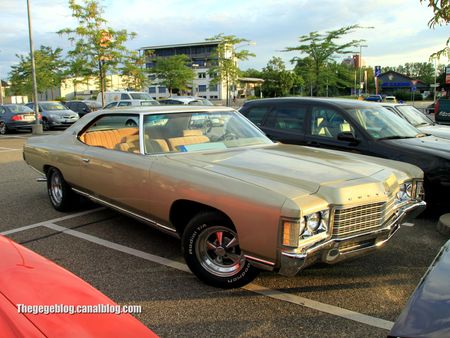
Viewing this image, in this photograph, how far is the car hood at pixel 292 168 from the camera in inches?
126

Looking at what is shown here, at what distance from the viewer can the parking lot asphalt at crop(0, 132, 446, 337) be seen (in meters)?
3.02

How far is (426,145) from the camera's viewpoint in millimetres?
5734

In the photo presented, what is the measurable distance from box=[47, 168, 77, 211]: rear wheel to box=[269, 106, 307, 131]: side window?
136 inches

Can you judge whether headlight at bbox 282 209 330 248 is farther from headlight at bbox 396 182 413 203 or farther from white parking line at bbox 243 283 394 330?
headlight at bbox 396 182 413 203

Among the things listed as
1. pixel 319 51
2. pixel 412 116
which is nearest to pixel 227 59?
pixel 319 51

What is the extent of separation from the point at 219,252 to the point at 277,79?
66.8 m

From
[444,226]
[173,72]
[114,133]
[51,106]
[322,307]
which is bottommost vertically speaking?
[322,307]

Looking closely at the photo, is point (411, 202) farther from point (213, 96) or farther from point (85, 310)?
point (213, 96)

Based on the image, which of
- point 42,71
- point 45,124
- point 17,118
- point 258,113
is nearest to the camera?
point 258,113

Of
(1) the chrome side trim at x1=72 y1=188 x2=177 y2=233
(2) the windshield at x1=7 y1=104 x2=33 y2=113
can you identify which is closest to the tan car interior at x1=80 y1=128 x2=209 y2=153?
(1) the chrome side trim at x1=72 y1=188 x2=177 y2=233

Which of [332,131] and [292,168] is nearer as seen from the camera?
[292,168]

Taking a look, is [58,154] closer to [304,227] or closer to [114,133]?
[114,133]

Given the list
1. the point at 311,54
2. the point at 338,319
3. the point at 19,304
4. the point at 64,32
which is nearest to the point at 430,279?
the point at 338,319

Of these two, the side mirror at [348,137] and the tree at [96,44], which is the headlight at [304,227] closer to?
the side mirror at [348,137]
